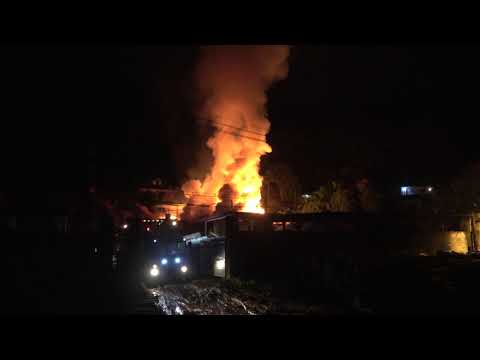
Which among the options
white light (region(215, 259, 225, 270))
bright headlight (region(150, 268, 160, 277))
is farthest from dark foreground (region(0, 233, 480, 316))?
white light (region(215, 259, 225, 270))

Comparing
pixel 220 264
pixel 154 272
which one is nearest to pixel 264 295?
pixel 220 264

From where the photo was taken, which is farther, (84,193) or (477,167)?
(84,193)

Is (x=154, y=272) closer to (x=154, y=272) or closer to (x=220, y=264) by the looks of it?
(x=154, y=272)

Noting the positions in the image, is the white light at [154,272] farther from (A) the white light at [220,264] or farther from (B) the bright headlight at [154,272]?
(A) the white light at [220,264]

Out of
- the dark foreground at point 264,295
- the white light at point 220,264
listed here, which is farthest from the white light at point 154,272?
the white light at point 220,264

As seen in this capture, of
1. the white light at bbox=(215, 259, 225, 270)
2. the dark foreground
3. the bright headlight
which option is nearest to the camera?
the dark foreground

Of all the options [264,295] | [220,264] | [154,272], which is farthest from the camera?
[220,264]

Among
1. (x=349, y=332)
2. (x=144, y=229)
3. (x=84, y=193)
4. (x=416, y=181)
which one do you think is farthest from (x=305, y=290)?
(x=84, y=193)

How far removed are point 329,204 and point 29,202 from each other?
87.8ft

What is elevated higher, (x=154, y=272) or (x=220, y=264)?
(x=220, y=264)

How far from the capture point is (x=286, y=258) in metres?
24.3

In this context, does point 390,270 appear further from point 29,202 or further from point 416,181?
point 29,202

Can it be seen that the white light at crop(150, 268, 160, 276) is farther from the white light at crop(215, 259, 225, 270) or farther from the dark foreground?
the white light at crop(215, 259, 225, 270)

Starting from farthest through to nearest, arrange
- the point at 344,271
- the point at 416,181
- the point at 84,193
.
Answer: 1. the point at 84,193
2. the point at 416,181
3. the point at 344,271
